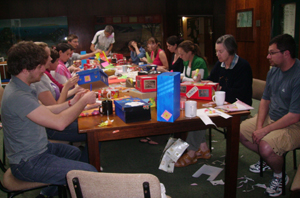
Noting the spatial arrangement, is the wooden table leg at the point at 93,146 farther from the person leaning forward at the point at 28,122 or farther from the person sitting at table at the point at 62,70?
the person sitting at table at the point at 62,70

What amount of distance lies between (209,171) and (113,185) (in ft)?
6.01

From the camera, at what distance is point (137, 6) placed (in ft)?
32.0

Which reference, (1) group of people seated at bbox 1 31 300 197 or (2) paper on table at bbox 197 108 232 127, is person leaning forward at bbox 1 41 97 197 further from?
(2) paper on table at bbox 197 108 232 127

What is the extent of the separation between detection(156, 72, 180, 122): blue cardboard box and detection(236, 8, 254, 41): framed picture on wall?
5.53 m

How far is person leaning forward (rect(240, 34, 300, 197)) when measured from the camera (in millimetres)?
2175

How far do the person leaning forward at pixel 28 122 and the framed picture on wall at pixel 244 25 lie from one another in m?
6.07

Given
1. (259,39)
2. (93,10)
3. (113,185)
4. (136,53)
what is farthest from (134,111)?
(93,10)

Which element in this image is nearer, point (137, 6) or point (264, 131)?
point (264, 131)

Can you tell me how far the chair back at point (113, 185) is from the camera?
1.10m

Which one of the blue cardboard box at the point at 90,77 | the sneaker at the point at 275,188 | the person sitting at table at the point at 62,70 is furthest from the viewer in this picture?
the person sitting at table at the point at 62,70

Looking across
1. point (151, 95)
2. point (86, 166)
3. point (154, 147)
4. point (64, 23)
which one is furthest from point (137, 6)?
point (86, 166)

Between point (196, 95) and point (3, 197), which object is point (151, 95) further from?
point (3, 197)

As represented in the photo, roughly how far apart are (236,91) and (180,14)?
816cm

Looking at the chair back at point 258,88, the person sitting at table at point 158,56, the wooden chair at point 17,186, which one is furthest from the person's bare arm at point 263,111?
the person sitting at table at point 158,56
